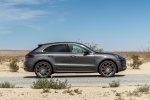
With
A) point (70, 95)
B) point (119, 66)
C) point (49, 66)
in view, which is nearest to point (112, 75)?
point (119, 66)

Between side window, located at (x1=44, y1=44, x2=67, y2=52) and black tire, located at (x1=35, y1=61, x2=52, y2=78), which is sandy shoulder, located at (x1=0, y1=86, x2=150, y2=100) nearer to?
black tire, located at (x1=35, y1=61, x2=52, y2=78)

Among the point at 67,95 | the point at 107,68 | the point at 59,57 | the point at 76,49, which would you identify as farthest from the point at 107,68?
the point at 67,95

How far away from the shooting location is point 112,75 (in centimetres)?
1898

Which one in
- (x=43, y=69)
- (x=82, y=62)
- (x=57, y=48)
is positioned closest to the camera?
(x=43, y=69)

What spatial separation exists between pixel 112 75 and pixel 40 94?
7.88 m

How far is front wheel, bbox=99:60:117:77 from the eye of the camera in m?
18.9

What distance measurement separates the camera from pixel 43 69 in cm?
1877

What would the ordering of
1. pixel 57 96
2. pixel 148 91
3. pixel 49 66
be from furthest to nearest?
pixel 49 66, pixel 148 91, pixel 57 96

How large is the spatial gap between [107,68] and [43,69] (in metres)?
3.17

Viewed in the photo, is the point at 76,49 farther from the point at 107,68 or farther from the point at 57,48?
the point at 107,68

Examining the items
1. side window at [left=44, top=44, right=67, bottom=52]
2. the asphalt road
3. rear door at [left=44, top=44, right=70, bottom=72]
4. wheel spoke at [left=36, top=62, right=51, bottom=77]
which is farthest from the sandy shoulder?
side window at [left=44, top=44, right=67, bottom=52]

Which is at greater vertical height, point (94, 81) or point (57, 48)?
point (57, 48)

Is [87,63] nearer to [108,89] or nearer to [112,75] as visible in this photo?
[112,75]

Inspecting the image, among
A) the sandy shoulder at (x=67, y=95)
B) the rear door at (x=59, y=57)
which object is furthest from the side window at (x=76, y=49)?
the sandy shoulder at (x=67, y=95)
